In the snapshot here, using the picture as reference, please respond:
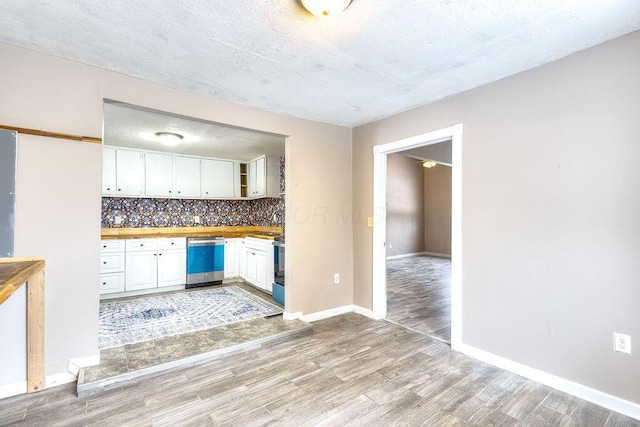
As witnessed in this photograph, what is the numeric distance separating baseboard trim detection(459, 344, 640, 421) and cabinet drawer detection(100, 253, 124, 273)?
15.4 feet

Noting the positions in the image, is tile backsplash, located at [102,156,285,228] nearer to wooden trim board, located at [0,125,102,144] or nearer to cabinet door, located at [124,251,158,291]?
cabinet door, located at [124,251,158,291]

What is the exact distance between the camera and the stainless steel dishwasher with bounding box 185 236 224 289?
197 inches

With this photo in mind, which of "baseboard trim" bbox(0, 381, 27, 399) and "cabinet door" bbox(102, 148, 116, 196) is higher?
"cabinet door" bbox(102, 148, 116, 196)

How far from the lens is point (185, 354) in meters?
2.56

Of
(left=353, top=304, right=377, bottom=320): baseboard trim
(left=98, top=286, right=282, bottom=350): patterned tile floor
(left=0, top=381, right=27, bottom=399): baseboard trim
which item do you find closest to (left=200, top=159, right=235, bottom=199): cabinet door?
(left=98, top=286, right=282, bottom=350): patterned tile floor

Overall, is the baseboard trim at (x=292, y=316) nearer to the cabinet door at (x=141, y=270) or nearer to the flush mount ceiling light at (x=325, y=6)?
the cabinet door at (x=141, y=270)

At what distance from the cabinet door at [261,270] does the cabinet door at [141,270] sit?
5.26 ft

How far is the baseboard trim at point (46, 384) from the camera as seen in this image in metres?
2.03

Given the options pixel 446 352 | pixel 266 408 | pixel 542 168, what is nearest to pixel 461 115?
pixel 542 168

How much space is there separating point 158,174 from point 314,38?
422 cm

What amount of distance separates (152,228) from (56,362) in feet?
11.0

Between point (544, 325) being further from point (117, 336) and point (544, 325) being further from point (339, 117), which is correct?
point (117, 336)

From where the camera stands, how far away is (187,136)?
4.17m

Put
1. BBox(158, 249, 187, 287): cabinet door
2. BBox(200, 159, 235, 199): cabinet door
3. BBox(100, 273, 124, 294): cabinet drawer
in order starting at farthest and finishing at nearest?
BBox(200, 159, 235, 199): cabinet door, BBox(158, 249, 187, 287): cabinet door, BBox(100, 273, 124, 294): cabinet drawer
